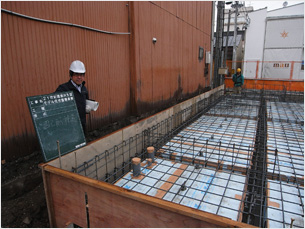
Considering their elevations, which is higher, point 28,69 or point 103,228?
point 28,69

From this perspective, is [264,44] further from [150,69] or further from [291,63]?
[150,69]

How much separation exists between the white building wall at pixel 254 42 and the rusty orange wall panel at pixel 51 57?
2065cm

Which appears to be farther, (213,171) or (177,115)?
(177,115)

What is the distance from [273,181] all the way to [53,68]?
3969 mm

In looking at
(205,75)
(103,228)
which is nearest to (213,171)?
(103,228)

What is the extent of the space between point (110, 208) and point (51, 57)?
2773 millimetres

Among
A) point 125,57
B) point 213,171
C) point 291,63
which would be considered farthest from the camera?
point 291,63

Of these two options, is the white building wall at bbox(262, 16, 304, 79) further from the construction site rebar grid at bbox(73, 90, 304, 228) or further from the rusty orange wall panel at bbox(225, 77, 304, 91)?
the construction site rebar grid at bbox(73, 90, 304, 228)

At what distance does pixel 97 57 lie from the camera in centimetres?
465

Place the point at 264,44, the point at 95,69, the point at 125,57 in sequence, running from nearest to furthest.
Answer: the point at 95,69
the point at 125,57
the point at 264,44

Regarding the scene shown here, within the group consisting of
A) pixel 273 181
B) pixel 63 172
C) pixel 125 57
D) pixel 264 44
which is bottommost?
pixel 273 181

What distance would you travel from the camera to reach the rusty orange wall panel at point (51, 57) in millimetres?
3131

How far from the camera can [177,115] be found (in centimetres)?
635

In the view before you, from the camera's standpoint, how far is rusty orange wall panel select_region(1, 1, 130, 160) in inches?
123
